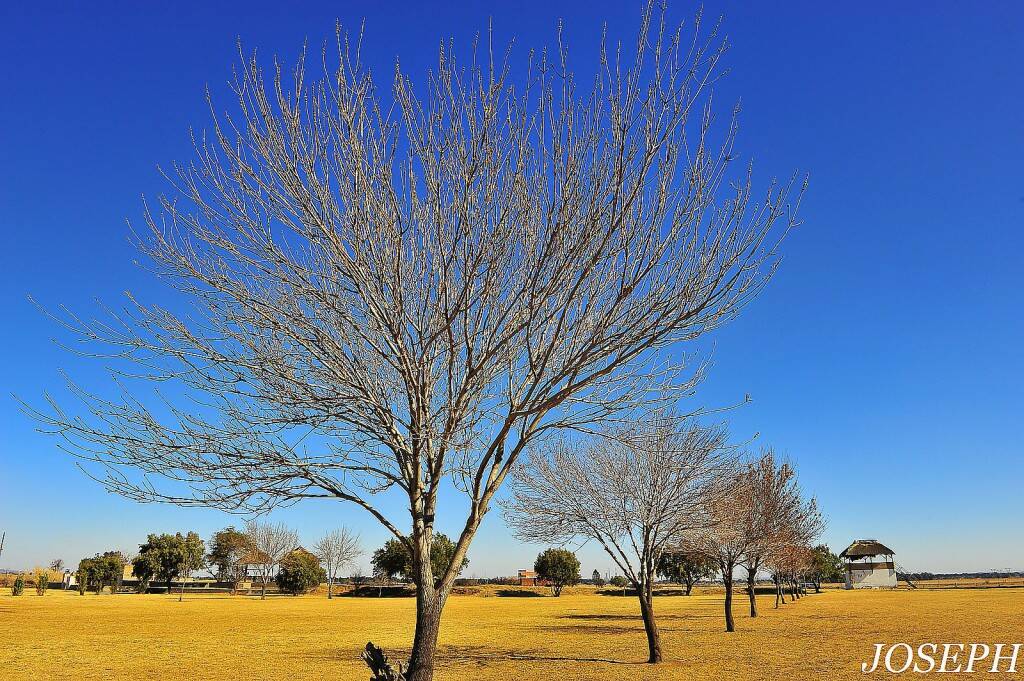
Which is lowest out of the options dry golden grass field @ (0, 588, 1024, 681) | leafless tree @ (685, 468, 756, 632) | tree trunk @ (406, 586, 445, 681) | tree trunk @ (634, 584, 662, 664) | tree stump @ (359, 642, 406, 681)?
dry golden grass field @ (0, 588, 1024, 681)

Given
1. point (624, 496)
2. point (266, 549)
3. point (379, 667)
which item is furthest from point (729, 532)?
point (266, 549)

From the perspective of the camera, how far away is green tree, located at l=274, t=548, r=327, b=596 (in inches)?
2571

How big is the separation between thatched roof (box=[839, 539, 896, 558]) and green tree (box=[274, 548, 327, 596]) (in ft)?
209

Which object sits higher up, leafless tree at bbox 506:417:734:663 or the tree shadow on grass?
leafless tree at bbox 506:417:734:663

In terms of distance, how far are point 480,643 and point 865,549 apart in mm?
80885

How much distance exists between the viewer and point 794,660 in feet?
52.7

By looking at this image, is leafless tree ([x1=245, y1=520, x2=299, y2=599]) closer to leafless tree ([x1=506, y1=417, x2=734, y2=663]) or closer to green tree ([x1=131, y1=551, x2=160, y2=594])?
green tree ([x1=131, y1=551, x2=160, y2=594])

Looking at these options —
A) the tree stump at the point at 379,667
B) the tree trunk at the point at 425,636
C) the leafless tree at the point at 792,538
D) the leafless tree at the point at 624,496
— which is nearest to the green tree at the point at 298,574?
the leafless tree at the point at 792,538

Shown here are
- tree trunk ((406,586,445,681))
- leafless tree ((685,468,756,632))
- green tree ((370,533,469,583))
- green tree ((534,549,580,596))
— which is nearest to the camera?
tree trunk ((406,586,445,681))

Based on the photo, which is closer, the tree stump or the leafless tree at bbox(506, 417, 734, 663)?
the tree stump

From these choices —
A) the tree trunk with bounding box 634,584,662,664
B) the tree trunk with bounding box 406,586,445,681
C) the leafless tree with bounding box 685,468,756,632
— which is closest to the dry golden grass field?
the tree trunk with bounding box 634,584,662,664

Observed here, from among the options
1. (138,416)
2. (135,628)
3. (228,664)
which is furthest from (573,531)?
(135,628)

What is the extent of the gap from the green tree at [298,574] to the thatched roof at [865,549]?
63.7 meters

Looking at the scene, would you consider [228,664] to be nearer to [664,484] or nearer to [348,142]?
[664,484]
